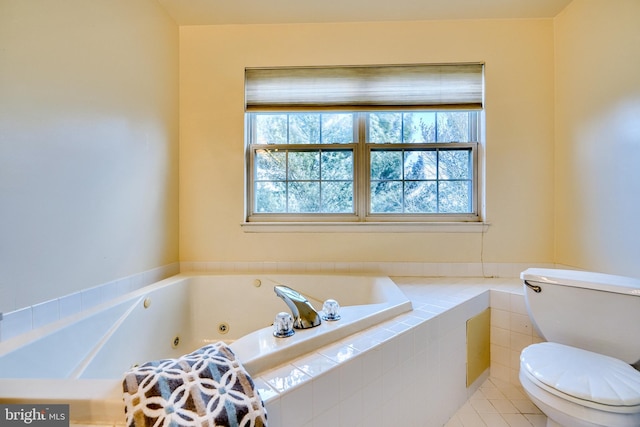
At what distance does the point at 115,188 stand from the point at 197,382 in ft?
3.87

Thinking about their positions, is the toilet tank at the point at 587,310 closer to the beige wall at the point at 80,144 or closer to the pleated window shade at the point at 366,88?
the pleated window shade at the point at 366,88

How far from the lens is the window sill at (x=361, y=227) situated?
181 centimetres

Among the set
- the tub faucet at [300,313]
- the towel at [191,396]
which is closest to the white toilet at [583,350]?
the tub faucet at [300,313]

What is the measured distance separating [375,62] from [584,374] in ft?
6.42

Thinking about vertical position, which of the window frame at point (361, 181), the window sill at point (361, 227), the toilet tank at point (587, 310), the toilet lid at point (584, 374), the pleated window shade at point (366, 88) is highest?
the pleated window shade at point (366, 88)

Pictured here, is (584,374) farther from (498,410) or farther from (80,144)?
(80,144)

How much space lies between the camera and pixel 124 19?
1.39 m

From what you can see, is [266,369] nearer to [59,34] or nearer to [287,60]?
[59,34]

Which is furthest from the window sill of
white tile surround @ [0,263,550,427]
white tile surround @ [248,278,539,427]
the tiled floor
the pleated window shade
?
the tiled floor

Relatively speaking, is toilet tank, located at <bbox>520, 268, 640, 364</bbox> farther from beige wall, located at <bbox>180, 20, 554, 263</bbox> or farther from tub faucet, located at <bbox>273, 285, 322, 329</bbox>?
tub faucet, located at <bbox>273, 285, 322, 329</bbox>

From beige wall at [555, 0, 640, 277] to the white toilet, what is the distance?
0.45 meters

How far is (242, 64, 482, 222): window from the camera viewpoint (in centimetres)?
186

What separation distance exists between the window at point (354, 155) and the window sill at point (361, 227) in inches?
3.2

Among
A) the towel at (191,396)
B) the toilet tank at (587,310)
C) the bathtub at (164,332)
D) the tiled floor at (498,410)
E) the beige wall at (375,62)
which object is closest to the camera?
the towel at (191,396)
